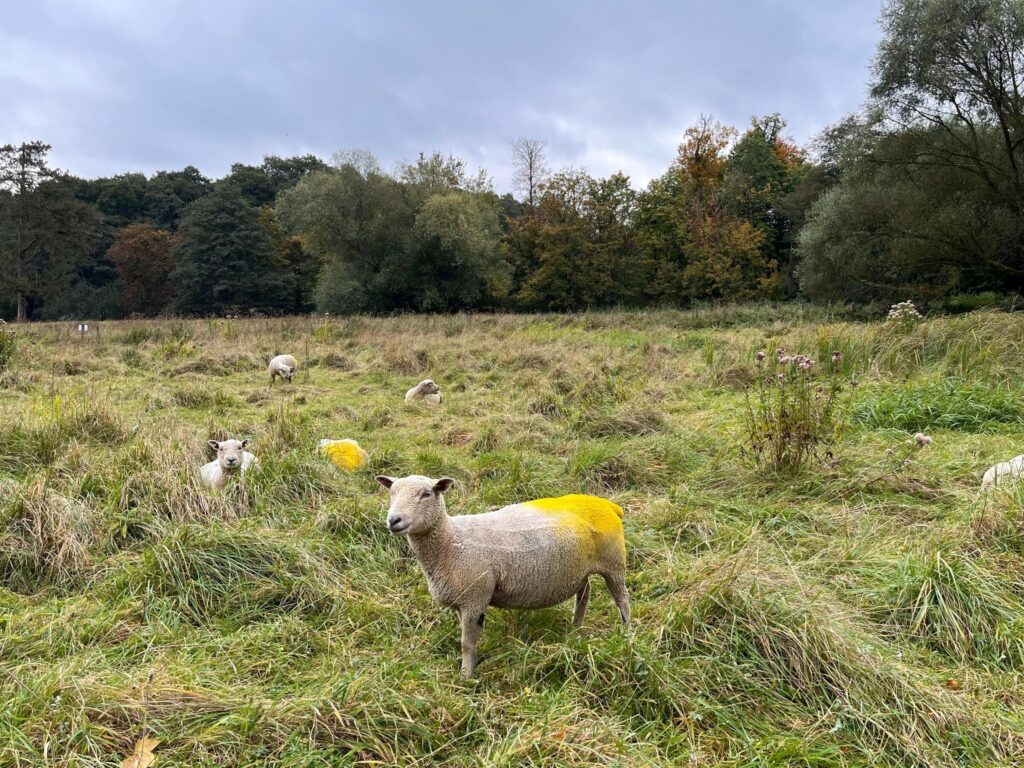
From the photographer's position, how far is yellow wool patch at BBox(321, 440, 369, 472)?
5.68 metres

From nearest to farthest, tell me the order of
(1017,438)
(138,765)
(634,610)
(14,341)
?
(138,765)
(634,610)
(1017,438)
(14,341)

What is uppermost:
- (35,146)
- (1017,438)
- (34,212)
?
(35,146)

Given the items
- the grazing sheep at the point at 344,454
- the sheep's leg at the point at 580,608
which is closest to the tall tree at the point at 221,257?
the grazing sheep at the point at 344,454

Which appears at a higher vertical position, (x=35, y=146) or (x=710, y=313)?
(x=35, y=146)

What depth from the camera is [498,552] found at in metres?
2.79

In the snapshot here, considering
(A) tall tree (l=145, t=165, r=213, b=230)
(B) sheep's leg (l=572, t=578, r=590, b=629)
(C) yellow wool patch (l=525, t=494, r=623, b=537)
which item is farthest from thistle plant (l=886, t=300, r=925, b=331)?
(A) tall tree (l=145, t=165, r=213, b=230)

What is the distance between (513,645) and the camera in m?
2.90

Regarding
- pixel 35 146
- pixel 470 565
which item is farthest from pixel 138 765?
pixel 35 146

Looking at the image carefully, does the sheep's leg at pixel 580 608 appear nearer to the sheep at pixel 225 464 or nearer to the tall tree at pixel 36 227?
the sheep at pixel 225 464

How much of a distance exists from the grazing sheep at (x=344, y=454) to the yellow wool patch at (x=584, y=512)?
3.06 metres

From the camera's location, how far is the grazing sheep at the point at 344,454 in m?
5.69

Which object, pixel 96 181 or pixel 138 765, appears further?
pixel 96 181

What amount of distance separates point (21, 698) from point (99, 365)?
11.8 metres

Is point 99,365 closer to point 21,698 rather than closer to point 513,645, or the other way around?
point 21,698
